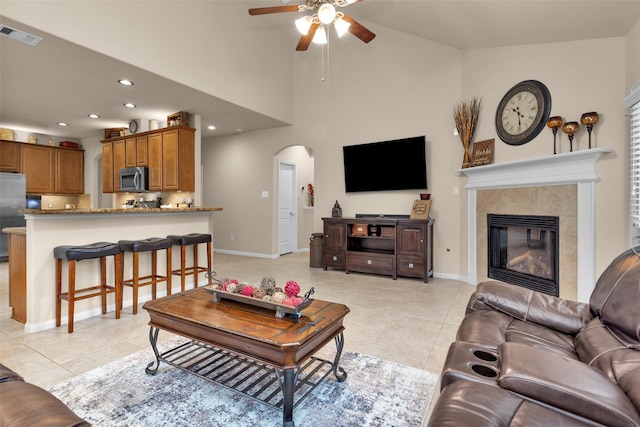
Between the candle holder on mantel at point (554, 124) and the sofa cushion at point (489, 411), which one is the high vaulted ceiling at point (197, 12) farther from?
the sofa cushion at point (489, 411)

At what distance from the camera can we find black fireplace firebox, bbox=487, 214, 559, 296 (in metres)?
3.48

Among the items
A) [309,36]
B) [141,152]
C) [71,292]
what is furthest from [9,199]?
[309,36]

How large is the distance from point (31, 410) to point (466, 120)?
475cm

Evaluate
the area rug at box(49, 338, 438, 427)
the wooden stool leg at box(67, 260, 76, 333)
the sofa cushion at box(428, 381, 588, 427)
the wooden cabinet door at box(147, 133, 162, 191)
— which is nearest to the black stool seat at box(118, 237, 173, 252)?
the wooden stool leg at box(67, 260, 76, 333)

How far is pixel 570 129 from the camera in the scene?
3.19 metres

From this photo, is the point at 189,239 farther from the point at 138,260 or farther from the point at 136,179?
the point at 136,179

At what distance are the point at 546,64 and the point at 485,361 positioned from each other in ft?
11.7

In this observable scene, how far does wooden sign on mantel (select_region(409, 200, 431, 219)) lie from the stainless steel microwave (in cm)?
445

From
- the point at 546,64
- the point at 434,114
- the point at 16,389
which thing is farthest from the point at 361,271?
the point at 16,389

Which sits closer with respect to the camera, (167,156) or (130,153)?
(167,156)

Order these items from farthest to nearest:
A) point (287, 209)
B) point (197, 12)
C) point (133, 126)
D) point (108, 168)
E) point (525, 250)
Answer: point (287, 209)
point (108, 168)
point (133, 126)
point (197, 12)
point (525, 250)

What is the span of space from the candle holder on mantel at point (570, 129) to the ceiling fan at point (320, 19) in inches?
84.0

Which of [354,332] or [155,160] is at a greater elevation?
[155,160]

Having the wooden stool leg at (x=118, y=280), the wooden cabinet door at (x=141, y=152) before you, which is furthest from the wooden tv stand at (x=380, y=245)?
the wooden cabinet door at (x=141, y=152)
